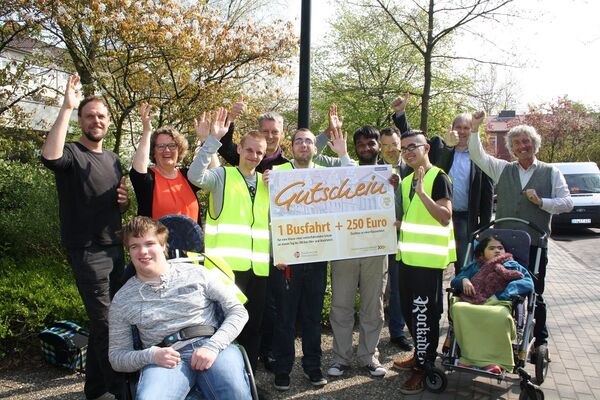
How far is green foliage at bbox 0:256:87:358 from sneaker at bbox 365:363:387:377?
296 cm

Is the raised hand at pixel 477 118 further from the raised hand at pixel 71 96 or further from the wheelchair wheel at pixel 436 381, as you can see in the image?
the raised hand at pixel 71 96

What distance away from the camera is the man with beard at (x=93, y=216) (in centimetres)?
376

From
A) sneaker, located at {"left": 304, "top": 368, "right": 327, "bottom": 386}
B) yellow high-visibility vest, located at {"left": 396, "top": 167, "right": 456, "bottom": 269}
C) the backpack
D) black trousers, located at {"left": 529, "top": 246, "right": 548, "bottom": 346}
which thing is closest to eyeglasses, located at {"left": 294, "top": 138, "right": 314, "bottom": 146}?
yellow high-visibility vest, located at {"left": 396, "top": 167, "right": 456, "bottom": 269}

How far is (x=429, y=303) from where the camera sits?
14.1 ft

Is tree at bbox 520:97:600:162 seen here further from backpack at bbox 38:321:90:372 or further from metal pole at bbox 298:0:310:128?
backpack at bbox 38:321:90:372

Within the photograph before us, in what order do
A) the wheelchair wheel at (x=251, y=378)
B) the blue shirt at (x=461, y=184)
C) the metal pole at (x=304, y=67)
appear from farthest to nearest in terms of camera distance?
1. the metal pole at (x=304, y=67)
2. the blue shirt at (x=461, y=184)
3. the wheelchair wheel at (x=251, y=378)

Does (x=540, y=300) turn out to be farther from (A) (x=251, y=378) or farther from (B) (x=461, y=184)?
(A) (x=251, y=378)

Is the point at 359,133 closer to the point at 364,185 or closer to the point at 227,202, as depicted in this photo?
the point at 364,185

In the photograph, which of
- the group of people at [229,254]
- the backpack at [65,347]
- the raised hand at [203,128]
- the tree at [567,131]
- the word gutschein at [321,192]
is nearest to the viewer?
the group of people at [229,254]

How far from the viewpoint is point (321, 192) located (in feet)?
15.0

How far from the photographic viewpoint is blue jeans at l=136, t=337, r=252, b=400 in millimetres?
2758

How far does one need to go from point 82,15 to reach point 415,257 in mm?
6480

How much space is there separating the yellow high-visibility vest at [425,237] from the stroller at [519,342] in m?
0.36

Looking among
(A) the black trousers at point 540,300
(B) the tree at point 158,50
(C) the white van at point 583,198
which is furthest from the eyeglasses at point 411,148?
(C) the white van at point 583,198
